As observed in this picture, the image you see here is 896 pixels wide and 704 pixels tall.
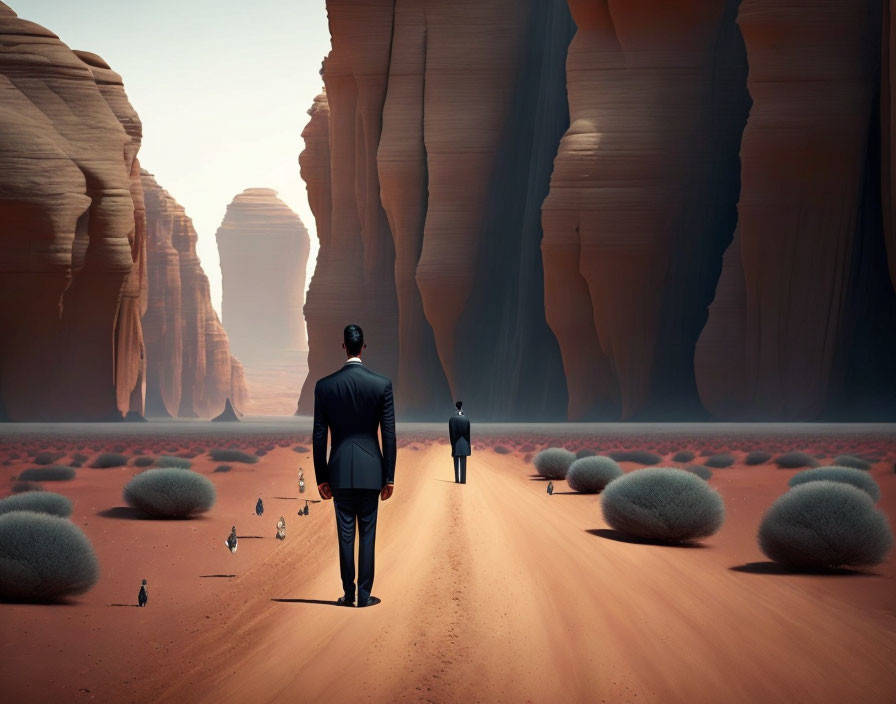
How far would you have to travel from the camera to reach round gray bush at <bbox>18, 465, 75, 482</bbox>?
21906mm

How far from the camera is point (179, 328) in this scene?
112875 mm

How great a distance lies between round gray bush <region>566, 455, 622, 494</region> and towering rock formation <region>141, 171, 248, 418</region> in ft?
299

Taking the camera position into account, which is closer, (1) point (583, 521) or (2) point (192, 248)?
(1) point (583, 521)

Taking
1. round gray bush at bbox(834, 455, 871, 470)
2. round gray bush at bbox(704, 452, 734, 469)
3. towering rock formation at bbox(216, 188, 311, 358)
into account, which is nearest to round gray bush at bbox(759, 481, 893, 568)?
round gray bush at bbox(834, 455, 871, 470)

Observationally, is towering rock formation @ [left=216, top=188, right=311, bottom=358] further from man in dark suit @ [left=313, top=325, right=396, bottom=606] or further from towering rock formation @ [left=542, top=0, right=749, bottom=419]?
man in dark suit @ [left=313, top=325, right=396, bottom=606]

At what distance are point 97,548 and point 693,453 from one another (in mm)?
17510

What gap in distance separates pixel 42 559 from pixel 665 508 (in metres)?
6.81

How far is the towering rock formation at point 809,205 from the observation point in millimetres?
41125

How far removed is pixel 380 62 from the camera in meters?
61.8

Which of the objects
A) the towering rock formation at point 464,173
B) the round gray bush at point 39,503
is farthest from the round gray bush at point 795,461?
the towering rock formation at point 464,173

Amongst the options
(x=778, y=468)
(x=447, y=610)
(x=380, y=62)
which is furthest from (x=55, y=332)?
(x=447, y=610)

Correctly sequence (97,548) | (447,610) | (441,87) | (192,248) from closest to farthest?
(447,610) → (97,548) → (441,87) → (192,248)

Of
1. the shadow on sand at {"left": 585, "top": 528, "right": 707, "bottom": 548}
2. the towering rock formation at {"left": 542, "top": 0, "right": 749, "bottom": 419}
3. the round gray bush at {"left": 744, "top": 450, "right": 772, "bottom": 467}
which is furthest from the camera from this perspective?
the towering rock formation at {"left": 542, "top": 0, "right": 749, "bottom": 419}

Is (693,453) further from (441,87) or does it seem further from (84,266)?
(84,266)
